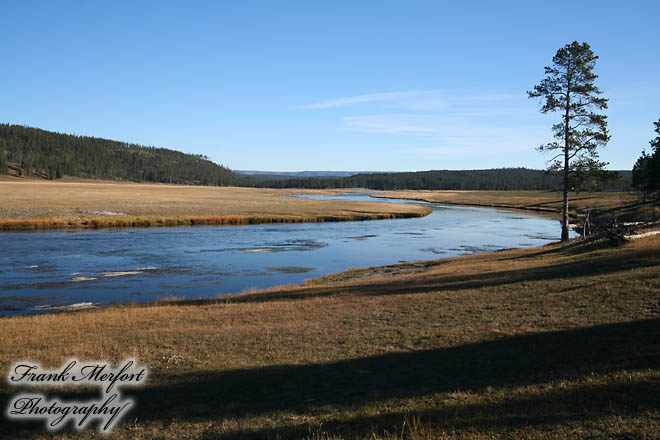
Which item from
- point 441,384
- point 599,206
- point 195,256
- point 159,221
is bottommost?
point 195,256

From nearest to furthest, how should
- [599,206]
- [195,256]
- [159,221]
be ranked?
[195,256] → [159,221] → [599,206]

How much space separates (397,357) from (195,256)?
28.4 m

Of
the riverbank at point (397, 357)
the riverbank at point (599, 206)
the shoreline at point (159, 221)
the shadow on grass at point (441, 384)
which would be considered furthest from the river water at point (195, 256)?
the shadow on grass at point (441, 384)

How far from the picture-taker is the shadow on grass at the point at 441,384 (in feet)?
23.7

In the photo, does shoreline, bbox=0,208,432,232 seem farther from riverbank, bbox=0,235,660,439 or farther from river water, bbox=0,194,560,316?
riverbank, bbox=0,235,660,439

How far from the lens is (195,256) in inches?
1443

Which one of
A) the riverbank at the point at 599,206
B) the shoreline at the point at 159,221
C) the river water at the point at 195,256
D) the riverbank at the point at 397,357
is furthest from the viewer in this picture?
the riverbank at the point at 599,206

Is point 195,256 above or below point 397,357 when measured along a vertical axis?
below

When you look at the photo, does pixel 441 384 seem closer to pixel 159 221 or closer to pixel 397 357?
pixel 397 357

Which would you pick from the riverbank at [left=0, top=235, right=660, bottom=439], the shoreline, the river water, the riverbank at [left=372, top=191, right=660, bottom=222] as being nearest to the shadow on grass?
the riverbank at [left=0, top=235, right=660, bottom=439]

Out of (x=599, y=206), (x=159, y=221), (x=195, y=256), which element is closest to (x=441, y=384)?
(x=195, y=256)

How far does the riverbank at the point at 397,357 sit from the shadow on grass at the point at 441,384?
0.04 m

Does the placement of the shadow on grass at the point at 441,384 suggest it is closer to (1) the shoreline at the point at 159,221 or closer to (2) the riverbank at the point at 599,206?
(2) the riverbank at the point at 599,206

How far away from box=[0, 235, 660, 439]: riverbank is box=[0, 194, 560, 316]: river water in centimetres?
752
